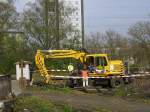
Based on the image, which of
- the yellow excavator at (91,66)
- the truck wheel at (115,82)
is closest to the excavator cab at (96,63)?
the yellow excavator at (91,66)

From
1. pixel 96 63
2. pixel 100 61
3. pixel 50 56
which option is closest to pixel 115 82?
pixel 100 61

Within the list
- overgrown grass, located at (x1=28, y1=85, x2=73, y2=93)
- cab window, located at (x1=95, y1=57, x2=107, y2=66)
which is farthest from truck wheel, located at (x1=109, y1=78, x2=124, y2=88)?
overgrown grass, located at (x1=28, y1=85, x2=73, y2=93)

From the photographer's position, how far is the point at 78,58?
40.1m

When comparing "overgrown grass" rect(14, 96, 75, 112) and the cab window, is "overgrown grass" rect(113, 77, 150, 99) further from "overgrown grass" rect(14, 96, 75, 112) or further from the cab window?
the cab window

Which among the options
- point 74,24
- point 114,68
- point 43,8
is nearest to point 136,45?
point 74,24

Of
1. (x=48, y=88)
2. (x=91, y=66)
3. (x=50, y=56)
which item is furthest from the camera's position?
(x=50, y=56)

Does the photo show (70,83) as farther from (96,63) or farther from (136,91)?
(136,91)

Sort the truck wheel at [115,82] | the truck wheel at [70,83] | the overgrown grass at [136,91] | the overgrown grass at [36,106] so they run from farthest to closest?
1. the truck wheel at [115,82]
2. the truck wheel at [70,83]
3. the overgrown grass at [136,91]
4. the overgrown grass at [36,106]

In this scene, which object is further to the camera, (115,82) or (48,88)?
(115,82)

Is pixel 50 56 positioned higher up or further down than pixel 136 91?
higher up

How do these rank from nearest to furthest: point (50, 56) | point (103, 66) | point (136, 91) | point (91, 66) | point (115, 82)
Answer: point (136, 91), point (115, 82), point (91, 66), point (103, 66), point (50, 56)

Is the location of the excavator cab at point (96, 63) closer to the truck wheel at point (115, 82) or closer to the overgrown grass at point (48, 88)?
the truck wheel at point (115, 82)

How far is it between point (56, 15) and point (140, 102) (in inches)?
1898

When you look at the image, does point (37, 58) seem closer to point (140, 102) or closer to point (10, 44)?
point (140, 102)
